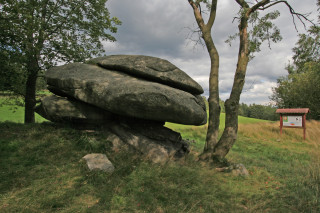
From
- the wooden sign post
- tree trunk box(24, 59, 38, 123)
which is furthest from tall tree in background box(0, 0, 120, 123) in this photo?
the wooden sign post

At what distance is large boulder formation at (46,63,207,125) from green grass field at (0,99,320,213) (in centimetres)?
171

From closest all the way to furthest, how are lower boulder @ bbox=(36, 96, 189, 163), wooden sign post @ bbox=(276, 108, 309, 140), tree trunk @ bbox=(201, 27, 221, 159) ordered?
lower boulder @ bbox=(36, 96, 189, 163), tree trunk @ bbox=(201, 27, 221, 159), wooden sign post @ bbox=(276, 108, 309, 140)

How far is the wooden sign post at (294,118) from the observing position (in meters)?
16.6

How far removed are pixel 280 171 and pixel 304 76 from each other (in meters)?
32.0

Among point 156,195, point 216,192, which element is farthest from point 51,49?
point 216,192

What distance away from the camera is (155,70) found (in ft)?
26.2

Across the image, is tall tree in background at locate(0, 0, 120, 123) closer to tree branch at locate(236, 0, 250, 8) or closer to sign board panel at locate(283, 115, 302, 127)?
tree branch at locate(236, 0, 250, 8)

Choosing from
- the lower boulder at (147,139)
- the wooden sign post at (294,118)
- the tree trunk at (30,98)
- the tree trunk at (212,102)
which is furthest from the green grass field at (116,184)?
the wooden sign post at (294,118)

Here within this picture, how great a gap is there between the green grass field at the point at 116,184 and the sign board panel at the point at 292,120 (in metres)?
11.9

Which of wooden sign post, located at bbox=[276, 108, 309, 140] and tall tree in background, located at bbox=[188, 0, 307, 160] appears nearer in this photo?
tall tree in background, located at bbox=[188, 0, 307, 160]

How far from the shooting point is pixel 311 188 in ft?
18.1

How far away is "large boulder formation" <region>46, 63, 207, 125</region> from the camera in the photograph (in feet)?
21.6

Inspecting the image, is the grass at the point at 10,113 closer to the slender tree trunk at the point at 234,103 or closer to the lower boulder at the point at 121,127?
the lower boulder at the point at 121,127

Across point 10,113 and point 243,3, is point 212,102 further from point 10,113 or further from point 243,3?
point 10,113
